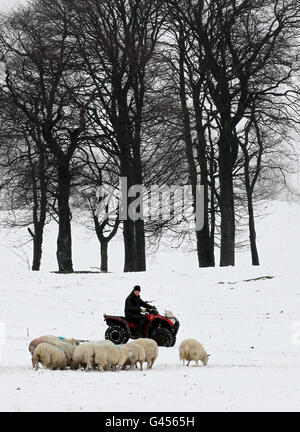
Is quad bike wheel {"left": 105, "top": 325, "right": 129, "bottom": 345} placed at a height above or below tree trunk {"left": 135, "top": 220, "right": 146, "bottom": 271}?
below

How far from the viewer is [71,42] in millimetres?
35281

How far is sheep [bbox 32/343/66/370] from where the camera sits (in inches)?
575

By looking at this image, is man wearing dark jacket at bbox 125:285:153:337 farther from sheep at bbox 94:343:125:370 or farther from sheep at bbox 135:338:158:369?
sheep at bbox 94:343:125:370

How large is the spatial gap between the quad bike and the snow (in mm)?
426

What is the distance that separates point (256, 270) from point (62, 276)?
7.41 meters

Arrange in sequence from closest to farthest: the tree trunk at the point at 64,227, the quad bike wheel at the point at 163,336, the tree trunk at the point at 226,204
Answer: the quad bike wheel at the point at 163,336
the tree trunk at the point at 226,204
the tree trunk at the point at 64,227

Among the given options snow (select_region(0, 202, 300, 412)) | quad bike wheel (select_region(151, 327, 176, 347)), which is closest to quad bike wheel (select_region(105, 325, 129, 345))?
quad bike wheel (select_region(151, 327, 176, 347))

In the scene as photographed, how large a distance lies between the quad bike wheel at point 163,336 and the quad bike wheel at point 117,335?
800mm

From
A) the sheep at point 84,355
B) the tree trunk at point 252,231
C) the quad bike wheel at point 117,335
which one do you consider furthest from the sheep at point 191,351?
the tree trunk at point 252,231

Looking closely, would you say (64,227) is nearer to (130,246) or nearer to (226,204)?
(130,246)

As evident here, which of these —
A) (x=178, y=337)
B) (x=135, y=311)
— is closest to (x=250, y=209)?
(x=178, y=337)

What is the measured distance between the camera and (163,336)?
765 inches

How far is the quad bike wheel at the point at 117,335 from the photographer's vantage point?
745 inches

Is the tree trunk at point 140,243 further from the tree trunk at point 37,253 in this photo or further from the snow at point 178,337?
the tree trunk at point 37,253
